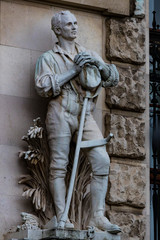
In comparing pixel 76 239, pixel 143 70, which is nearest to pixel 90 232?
pixel 76 239

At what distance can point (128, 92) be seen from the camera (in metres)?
10.6

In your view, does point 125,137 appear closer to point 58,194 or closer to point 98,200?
point 98,200

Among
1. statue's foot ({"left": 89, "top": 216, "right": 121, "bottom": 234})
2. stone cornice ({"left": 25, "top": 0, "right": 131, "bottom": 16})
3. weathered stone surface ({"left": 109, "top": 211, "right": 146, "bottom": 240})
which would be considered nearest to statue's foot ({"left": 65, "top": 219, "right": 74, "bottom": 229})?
statue's foot ({"left": 89, "top": 216, "right": 121, "bottom": 234})

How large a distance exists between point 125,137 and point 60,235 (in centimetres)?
175

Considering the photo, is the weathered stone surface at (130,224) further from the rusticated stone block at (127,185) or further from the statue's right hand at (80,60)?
the statue's right hand at (80,60)

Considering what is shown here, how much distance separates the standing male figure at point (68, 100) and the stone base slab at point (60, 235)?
0.11 metres

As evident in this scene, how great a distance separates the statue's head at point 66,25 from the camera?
9898mm

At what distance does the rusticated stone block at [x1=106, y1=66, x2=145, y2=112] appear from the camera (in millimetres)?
10469

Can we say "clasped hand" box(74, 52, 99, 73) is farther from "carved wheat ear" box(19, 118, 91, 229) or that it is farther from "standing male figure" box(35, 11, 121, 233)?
"carved wheat ear" box(19, 118, 91, 229)

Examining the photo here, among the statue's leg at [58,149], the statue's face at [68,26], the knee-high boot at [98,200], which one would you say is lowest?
the knee-high boot at [98,200]

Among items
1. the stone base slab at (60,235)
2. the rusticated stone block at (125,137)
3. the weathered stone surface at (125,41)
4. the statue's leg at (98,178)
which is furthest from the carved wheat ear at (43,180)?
the weathered stone surface at (125,41)

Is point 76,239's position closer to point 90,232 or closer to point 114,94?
point 90,232

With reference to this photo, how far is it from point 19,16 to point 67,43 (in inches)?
26.7

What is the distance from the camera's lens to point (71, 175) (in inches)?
Result: 370
